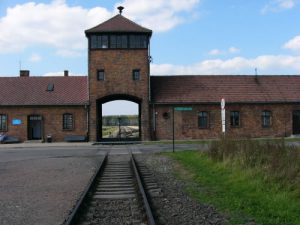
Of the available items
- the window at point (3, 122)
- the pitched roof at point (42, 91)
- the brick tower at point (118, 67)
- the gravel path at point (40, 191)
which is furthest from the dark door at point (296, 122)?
the gravel path at point (40, 191)

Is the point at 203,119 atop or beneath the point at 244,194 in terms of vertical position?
atop

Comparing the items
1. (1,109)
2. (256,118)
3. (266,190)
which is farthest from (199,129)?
(266,190)

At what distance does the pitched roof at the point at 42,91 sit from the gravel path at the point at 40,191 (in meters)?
20.7

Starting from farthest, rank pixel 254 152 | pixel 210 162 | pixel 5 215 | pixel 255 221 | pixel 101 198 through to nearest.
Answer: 1. pixel 210 162
2. pixel 254 152
3. pixel 101 198
4. pixel 5 215
5. pixel 255 221

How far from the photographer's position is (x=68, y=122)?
3850 cm

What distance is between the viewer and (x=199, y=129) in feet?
127

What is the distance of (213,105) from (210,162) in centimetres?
2290

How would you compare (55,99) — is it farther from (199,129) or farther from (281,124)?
(281,124)

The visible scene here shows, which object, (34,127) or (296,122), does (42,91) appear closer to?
(34,127)

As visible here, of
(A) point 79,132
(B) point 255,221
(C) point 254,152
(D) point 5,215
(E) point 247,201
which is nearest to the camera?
(B) point 255,221

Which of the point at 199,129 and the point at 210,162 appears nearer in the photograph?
the point at 210,162

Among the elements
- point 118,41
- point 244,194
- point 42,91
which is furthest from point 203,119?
point 244,194

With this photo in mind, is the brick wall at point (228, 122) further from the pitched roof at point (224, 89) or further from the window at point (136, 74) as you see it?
the window at point (136, 74)

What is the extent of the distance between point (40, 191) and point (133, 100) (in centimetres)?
2918
